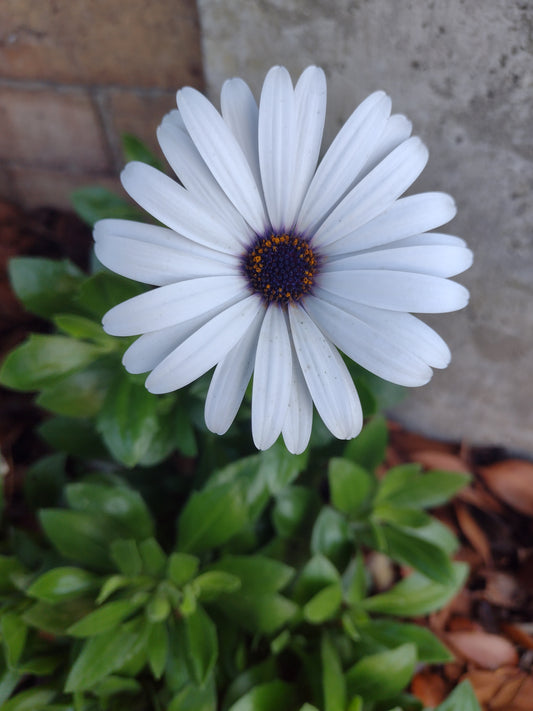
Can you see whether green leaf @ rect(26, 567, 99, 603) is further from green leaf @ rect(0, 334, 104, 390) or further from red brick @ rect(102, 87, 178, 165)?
red brick @ rect(102, 87, 178, 165)

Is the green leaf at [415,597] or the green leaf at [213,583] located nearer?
the green leaf at [213,583]

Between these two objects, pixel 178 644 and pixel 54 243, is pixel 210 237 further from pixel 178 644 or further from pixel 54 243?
pixel 54 243

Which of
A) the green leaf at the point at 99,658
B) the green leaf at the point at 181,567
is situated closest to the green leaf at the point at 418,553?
the green leaf at the point at 181,567

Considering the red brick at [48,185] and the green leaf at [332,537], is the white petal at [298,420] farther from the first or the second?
the red brick at [48,185]

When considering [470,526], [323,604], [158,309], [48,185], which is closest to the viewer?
[158,309]

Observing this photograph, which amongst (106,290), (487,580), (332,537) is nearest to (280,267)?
(106,290)

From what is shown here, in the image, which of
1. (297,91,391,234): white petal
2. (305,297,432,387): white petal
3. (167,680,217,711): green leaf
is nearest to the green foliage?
(167,680,217,711): green leaf

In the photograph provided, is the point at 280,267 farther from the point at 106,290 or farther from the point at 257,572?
the point at 257,572
